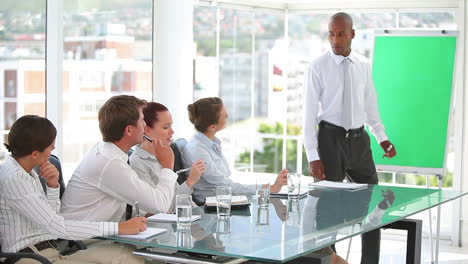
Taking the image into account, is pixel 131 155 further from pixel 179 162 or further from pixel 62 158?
pixel 62 158

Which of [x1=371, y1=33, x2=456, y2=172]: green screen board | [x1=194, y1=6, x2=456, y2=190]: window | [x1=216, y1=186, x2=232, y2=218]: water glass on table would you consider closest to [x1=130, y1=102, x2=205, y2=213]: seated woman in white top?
[x1=216, y1=186, x2=232, y2=218]: water glass on table

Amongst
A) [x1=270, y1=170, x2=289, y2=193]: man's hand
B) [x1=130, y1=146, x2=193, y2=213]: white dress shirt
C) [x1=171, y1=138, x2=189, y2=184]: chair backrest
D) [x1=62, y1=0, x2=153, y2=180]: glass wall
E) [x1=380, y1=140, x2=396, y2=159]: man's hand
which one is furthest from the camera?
[x1=62, y1=0, x2=153, y2=180]: glass wall

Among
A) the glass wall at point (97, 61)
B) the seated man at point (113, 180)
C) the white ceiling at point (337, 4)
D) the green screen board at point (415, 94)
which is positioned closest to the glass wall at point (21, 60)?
the glass wall at point (97, 61)

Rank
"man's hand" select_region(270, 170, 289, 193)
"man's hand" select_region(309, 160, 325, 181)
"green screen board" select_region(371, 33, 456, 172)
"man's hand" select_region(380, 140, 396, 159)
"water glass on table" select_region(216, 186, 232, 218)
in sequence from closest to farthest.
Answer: "water glass on table" select_region(216, 186, 232, 218) → "man's hand" select_region(270, 170, 289, 193) → "man's hand" select_region(309, 160, 325, 181) → "man's hand" select_region(380, 140, 396, 159) → "green screen board" select_region(371, 33, 456, 172)

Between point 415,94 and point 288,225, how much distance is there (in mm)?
3462

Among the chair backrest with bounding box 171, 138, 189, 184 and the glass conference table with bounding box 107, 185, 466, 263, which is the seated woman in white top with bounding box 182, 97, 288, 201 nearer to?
the chair backrest with bounding box 171, 138, 189, 184

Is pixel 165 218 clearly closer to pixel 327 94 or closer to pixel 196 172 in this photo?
pixel 196 172

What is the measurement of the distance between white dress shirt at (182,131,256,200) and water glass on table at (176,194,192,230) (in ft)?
4.17

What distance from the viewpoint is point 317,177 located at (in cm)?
508

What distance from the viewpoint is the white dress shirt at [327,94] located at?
5105 mm

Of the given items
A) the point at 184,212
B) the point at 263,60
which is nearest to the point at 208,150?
the point at 184,212

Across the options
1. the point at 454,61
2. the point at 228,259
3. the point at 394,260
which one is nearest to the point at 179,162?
the point at 228,259

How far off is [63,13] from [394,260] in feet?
9.98

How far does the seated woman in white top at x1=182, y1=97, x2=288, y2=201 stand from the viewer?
438cm
